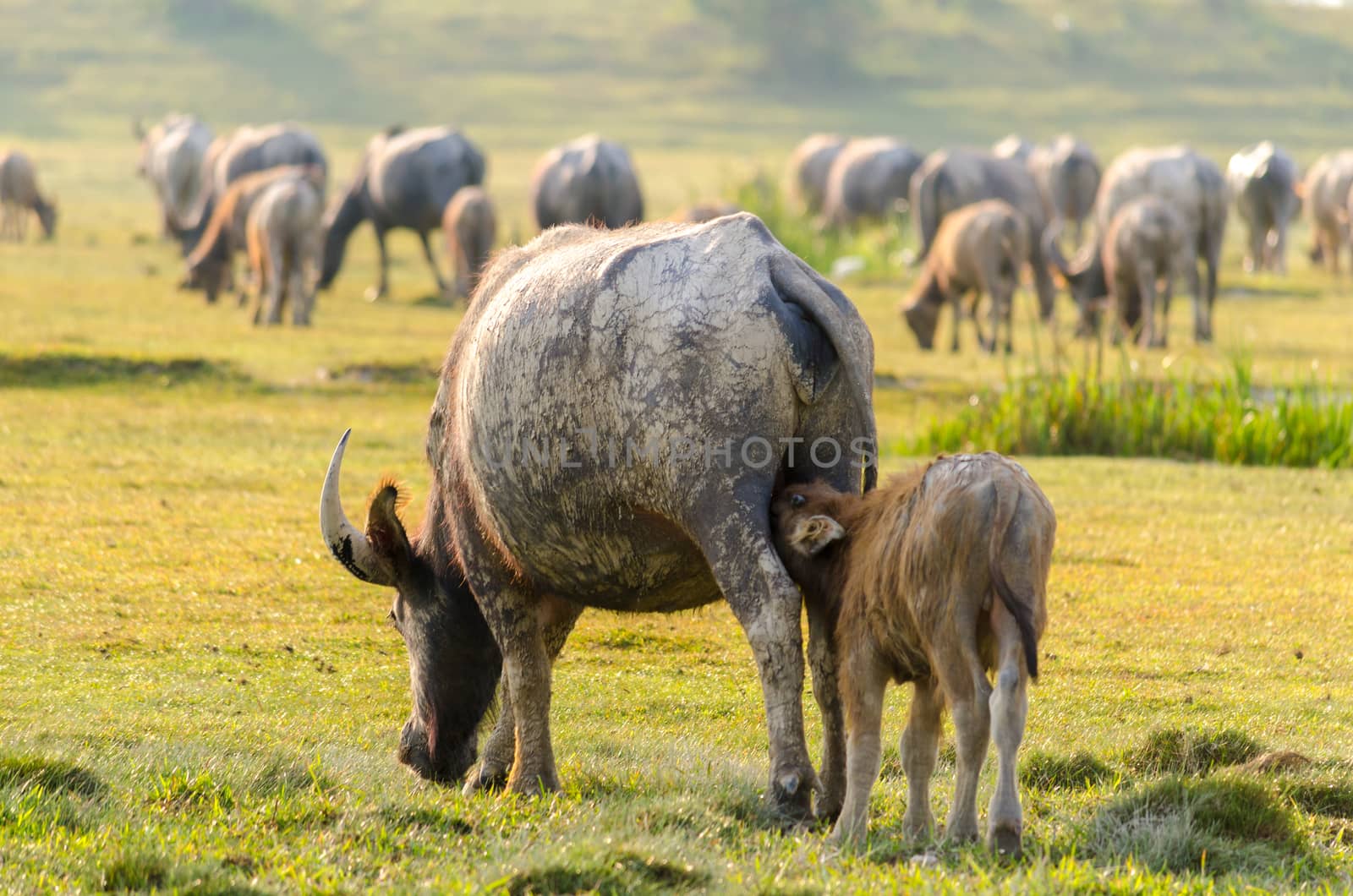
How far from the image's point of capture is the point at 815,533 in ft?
16.2

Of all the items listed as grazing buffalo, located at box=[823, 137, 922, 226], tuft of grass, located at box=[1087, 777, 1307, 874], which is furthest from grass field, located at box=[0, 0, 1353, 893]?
grazing buffalo, located at box=[823, 137, 922, 226]

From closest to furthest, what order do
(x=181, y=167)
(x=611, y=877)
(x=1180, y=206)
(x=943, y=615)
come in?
(x=611, y=877) < (x=943, y=615) < (x=1180, y=206) < (x=181, y=167)

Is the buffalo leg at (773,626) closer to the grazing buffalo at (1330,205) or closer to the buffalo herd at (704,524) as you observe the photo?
the buffalo herd at (704,524)

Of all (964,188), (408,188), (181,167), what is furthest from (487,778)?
(181,167)

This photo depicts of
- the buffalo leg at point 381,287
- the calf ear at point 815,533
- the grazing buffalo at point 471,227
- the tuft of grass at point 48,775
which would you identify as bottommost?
the tuft of grass at point 48,775

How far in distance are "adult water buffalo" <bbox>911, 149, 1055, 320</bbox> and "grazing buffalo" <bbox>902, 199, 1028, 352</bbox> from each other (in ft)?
24.2

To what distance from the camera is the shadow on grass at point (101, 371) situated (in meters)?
14.7

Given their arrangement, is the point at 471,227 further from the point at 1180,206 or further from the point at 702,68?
the point at 702,68

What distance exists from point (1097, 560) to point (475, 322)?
16.0 feet

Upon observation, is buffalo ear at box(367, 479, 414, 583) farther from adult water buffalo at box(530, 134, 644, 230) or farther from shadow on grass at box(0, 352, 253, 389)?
adult water buffalo at box(530, 134, 644, 230)

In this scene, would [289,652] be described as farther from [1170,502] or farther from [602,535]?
[1170,502]

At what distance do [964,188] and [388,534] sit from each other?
79.8ft

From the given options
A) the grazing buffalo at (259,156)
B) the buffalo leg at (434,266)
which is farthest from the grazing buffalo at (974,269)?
the grazing buffalo at (259,156)

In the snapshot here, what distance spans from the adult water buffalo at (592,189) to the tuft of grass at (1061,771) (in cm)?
2004
